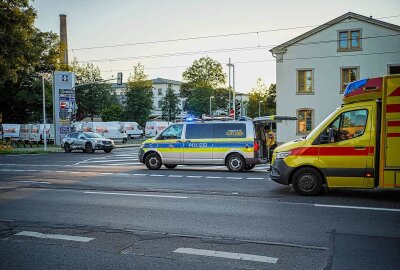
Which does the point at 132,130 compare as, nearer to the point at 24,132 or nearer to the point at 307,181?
the point at 24,132

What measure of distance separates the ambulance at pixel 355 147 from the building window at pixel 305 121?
26293 mm

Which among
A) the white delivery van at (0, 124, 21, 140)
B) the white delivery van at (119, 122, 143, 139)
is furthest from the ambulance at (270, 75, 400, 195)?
the white delivery van at (119, 122, 143, 139)

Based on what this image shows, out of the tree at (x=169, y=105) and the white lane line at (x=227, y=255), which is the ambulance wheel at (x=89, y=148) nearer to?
the white lane line at (x=227, y=255)

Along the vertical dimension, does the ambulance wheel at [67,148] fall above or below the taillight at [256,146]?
below

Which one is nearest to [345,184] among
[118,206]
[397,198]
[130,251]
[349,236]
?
[397,198]

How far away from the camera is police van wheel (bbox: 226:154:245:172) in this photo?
1528 cm

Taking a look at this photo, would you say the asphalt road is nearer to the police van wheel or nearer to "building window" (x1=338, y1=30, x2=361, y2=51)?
the police van wheel

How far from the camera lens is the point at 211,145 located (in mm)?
15469

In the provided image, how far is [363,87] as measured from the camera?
29.1 ft

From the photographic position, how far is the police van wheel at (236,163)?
15281 mm

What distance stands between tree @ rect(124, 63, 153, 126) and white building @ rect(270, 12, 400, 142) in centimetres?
3726

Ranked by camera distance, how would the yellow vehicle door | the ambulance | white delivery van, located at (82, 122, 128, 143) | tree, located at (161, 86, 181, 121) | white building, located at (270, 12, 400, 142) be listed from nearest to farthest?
the ambulance, the yellow vehicle door, white building, located at (270, 12, 400, 142), white delivery van, located at (82, 122, 128, 143), tree, located at (161, 86, 181, 121)

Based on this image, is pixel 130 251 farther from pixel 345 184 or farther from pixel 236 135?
pixel 236 135

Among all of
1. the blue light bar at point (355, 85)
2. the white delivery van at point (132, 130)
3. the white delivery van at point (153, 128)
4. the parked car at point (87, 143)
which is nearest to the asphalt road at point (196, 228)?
the blue light bar at point (355, 85)
